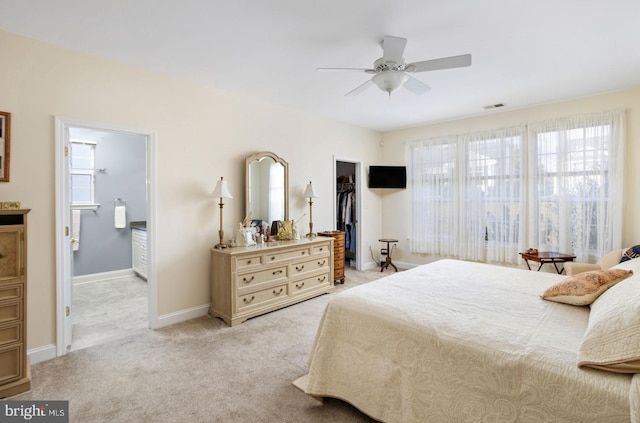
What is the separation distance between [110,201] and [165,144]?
9.02ft

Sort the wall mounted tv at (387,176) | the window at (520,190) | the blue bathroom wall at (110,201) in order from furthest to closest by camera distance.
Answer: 1. the wall mounted tv at (387,176)
2. the blue bathroom wall at (110,201)
3. the window at (520,190)

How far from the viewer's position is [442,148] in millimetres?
5305

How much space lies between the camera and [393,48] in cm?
232

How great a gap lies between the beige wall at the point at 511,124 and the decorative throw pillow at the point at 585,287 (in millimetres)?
2712

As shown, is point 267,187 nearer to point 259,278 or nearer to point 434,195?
point 259,278

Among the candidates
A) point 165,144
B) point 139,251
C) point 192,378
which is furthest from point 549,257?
point 139,251

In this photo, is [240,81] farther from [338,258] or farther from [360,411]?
[360,411]

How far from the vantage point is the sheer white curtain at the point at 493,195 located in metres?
4.56

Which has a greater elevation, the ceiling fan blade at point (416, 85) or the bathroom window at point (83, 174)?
the ceiling fan blade at point (416, 85)

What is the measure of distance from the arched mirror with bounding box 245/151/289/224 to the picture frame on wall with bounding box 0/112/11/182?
83.8 inches

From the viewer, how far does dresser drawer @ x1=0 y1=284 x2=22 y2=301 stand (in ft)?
6.74

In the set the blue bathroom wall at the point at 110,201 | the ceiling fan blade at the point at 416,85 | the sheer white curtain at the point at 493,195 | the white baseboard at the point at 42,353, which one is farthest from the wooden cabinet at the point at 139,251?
the sheer white curtain at the point at 493,195

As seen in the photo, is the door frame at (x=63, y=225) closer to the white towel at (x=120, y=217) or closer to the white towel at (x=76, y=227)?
the white towel at (x=76, y=227)

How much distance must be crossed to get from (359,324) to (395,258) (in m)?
4.34
